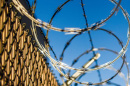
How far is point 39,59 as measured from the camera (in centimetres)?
1202

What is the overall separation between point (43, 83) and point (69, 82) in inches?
49.9

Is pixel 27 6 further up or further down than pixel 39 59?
further up

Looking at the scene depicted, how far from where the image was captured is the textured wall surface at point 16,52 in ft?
25.0

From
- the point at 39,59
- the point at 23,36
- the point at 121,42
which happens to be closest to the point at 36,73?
the point at 39,59

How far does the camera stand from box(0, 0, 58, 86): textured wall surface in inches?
300

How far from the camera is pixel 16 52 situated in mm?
8516

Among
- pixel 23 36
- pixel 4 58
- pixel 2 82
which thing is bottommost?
pixel 2 82

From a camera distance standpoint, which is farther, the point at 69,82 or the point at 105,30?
the point at 69,82

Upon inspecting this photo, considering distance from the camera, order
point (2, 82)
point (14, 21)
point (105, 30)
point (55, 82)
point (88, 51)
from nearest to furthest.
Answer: point (2, 82) < point (14, 21) < point (105, 30) < point (88, 51) < point (55, 82)

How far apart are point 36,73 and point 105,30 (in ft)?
11.0

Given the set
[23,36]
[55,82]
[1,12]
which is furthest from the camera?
[55,82]

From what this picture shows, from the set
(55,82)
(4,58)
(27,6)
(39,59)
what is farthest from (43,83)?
(4,58)

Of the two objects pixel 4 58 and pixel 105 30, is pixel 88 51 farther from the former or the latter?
pixel 4 58

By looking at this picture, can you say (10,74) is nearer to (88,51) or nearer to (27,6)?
(27,6)
